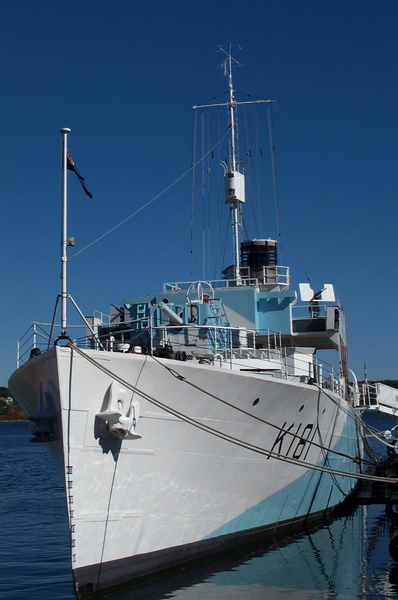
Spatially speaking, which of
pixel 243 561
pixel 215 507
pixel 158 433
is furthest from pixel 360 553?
pixel 158 433

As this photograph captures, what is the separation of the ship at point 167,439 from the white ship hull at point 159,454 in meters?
0.02

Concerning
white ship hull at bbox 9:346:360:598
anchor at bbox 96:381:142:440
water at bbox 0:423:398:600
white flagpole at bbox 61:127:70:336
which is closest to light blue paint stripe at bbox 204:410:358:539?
white ship hull at bbox 9:346:360:598

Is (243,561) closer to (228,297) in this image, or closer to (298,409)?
(298,409)

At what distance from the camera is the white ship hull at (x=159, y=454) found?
976cm

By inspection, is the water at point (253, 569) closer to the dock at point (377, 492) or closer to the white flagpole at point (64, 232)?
the dock at point (377, 492)

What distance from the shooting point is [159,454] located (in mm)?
10727

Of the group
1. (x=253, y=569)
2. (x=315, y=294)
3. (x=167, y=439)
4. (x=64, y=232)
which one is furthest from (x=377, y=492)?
(x=64, y=232)

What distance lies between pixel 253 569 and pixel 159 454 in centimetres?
305

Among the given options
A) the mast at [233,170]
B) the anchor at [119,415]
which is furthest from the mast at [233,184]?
the anchor at [119,415]

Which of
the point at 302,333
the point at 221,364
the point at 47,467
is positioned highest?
the point at 302,333

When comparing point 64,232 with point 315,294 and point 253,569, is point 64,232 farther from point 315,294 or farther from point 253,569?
point 315,294

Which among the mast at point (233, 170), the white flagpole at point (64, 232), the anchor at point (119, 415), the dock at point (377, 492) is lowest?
the dock at point (377, 492)

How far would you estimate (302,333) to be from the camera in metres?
18.4

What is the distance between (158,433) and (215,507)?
87.3 inches
